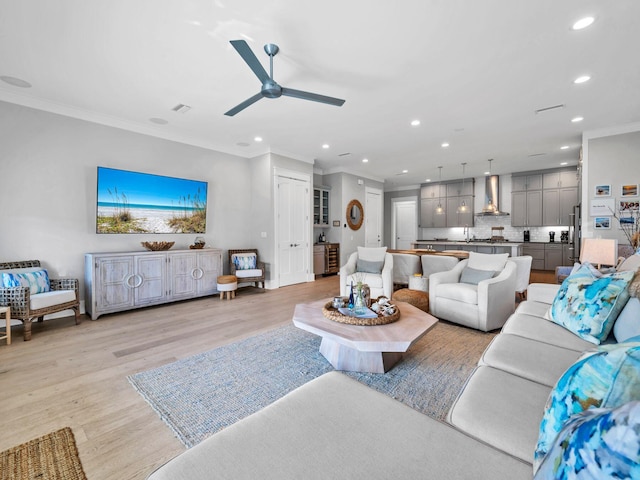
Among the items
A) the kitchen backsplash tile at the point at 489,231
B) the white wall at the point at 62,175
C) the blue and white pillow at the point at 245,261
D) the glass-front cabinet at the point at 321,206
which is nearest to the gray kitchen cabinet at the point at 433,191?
the kitchen backsplash tile at the point at 489,231

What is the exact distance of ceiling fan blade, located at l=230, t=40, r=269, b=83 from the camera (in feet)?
7.22

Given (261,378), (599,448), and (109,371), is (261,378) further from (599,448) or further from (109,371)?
(599,448)

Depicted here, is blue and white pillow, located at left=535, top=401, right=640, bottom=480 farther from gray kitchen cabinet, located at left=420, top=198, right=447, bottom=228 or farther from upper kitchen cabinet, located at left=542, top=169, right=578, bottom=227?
gray kitchen cabinet, located at left=420, top=198, right=447, bottom=228

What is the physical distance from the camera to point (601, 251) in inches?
132

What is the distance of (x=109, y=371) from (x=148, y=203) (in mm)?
3003

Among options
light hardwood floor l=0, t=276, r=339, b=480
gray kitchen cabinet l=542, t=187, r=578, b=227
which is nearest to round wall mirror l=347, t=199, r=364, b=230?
light hardwood floor l=0, t=276, r=339, b=480

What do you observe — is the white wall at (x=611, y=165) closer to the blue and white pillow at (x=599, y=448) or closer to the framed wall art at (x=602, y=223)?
the framed wall art at (x=602, y=223)

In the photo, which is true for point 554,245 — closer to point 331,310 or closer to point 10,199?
point 331,310

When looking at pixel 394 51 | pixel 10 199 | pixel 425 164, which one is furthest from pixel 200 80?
pixel 425 164

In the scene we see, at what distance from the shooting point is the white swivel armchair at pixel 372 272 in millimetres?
4324

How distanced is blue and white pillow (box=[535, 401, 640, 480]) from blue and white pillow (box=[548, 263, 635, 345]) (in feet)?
5.42

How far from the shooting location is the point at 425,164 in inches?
289

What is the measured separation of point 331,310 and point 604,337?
1898mm

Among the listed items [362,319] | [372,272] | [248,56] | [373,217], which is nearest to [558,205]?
[373,217]
